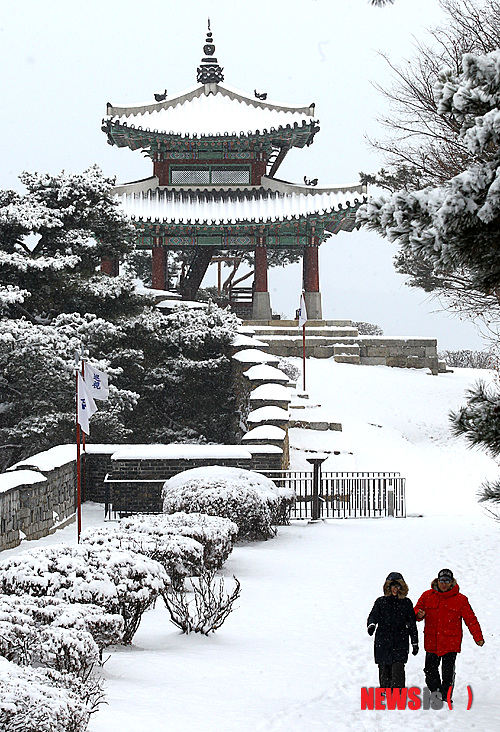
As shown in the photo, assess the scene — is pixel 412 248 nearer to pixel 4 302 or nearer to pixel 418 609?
pixel 418 609

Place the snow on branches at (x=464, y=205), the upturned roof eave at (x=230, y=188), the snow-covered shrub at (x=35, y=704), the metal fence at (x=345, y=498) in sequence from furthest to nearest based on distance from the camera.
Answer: the upturned roof eave at (x=230, y=188), the metal fence at (x=345, y=498), the snow on branches at (x=464, y=205), the snow-covered shrub at (x=35, y=704)

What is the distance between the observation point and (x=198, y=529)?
11.2 m

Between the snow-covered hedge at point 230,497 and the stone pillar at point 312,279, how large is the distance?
2033 centimetres

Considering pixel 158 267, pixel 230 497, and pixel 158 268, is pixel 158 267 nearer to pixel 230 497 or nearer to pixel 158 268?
pixel 158 268

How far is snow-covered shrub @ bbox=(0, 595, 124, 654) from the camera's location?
6266mm

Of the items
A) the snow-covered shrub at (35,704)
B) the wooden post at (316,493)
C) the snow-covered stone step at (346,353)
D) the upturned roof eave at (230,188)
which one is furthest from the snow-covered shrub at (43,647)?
the upturned roof eave at (230,188)

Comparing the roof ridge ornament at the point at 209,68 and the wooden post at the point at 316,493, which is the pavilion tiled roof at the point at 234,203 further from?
the wooden post at the point at 316,493

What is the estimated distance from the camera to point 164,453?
18.2 metres

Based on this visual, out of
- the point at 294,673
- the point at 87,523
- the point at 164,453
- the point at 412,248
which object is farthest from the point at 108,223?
the point at 412,248

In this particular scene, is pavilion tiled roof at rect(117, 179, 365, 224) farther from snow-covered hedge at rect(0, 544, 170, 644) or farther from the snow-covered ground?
snow-covered hedge at rect(0, 544, 170, 644)

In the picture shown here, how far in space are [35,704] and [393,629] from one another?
11.1 ft

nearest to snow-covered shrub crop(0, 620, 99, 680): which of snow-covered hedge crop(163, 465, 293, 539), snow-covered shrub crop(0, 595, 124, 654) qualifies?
snow-covered shrub crop(0, 595, 124, 654)

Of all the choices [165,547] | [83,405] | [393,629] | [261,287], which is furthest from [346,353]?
[393,629]

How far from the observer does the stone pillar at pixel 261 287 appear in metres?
35.4
